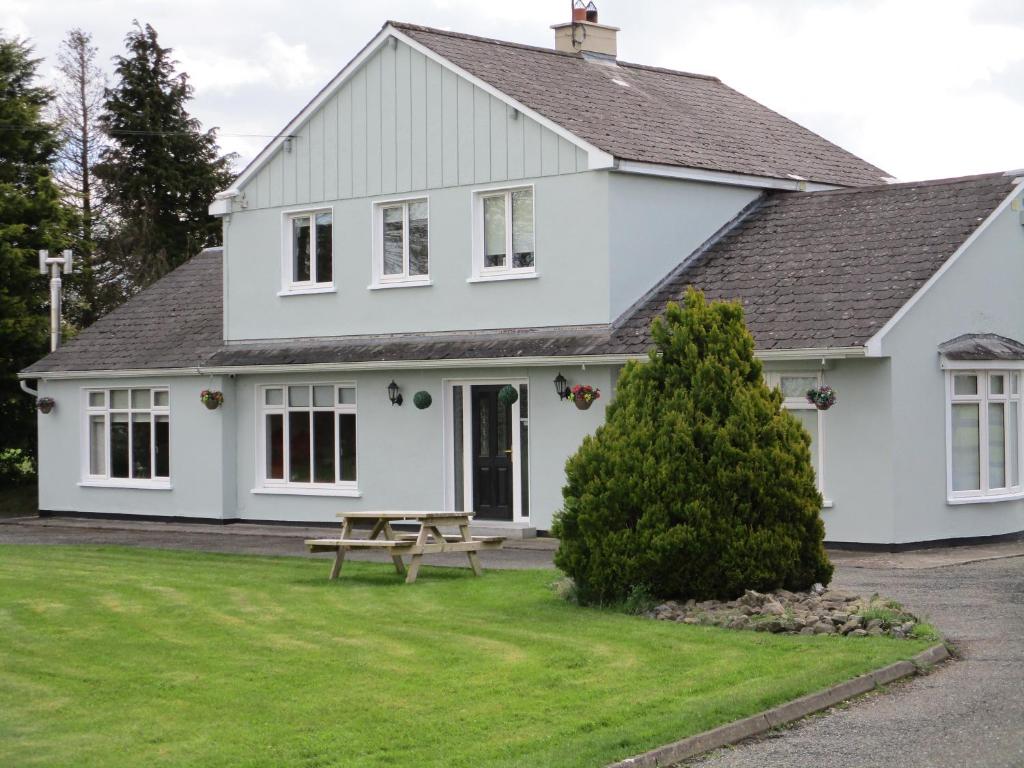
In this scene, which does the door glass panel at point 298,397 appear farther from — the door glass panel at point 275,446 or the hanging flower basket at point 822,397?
the hanging flower basket at point 822,397

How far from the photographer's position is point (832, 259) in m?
21.3

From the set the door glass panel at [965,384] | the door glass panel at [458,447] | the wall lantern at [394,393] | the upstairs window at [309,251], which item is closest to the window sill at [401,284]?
the upstairs window at [309,251]

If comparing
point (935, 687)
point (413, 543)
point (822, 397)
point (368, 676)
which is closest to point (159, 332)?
point (413, 543)

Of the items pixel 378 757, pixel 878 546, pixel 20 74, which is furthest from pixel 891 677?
pixel 20 74

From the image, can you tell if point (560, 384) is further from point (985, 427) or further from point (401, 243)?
point (985, 427)

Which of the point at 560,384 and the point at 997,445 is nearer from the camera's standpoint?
the point at 997,445

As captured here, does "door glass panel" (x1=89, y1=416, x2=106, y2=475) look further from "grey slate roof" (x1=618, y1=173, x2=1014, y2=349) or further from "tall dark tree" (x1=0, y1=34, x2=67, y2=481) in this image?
"grey slate roof" (x1=618, y1=173, x2=1014, y2=349)

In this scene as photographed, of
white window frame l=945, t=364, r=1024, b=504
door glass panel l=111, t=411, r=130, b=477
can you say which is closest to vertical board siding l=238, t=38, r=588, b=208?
door glass panel l=111, t=411, r=130, b=477

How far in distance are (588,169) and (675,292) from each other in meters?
2.13

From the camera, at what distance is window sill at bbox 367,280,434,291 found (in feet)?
79.5

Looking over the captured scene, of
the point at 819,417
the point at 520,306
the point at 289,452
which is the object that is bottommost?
the point at 289,452

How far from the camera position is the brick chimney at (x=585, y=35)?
90.5 ft

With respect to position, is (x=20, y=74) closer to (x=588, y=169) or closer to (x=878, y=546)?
(x=588, y=169)

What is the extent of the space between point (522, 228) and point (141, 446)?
8864 millimetres
